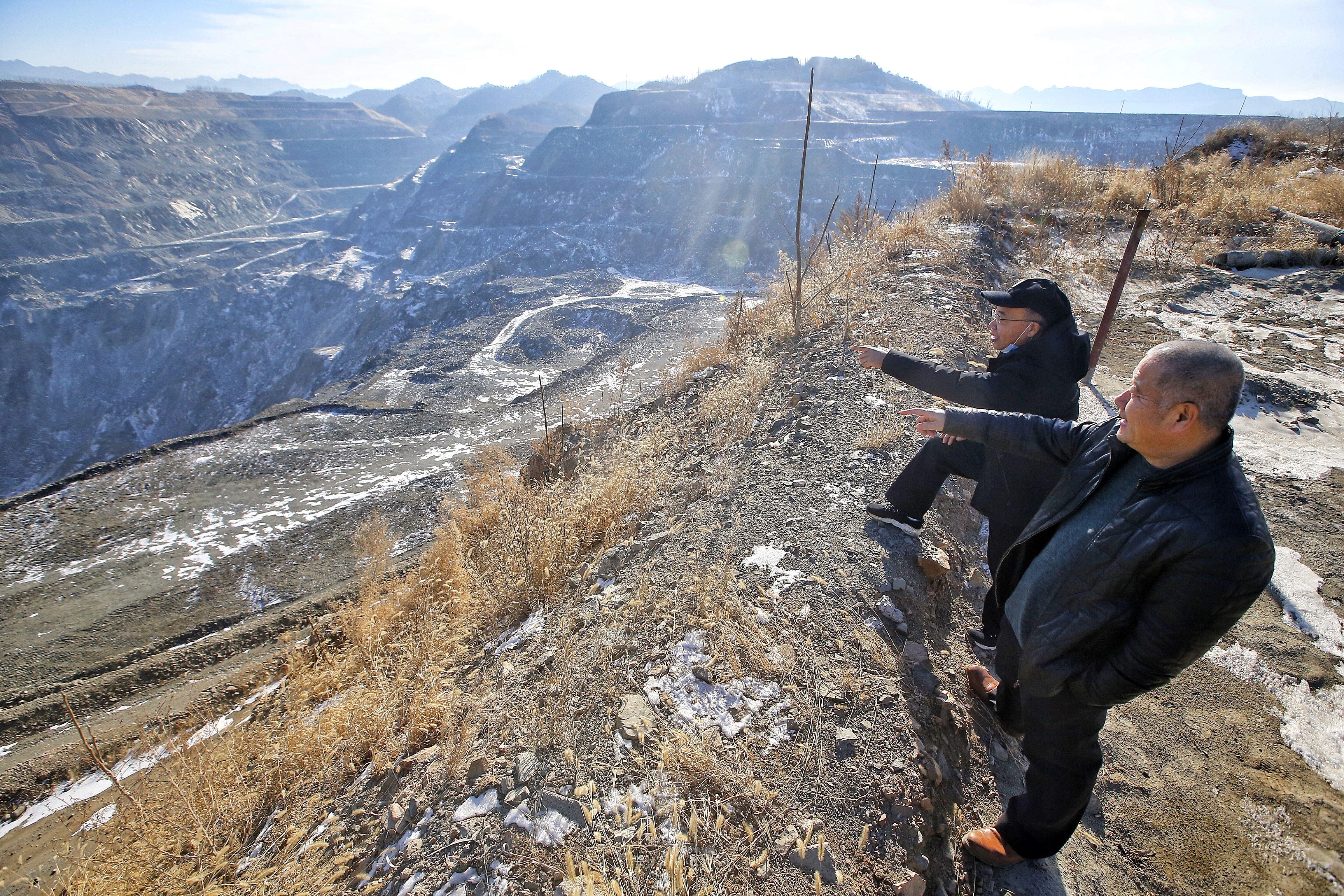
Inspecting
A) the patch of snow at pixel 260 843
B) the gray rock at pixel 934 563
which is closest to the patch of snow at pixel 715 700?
the gray rock at pixel 934 563

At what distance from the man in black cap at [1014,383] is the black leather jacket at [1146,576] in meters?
0.64

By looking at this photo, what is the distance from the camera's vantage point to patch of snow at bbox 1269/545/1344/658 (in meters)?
2.53

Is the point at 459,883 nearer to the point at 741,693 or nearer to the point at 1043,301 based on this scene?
the point at 741,693

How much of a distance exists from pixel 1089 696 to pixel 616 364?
14949 millimetres

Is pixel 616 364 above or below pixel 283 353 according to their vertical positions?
above

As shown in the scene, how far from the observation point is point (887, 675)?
2.14 metres

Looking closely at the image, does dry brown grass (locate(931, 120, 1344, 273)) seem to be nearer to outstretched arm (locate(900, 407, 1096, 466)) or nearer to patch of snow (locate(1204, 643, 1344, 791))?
patch of snow (locate(1204, 643, 1344, 791))

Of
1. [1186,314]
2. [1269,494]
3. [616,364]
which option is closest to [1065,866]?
[1269,494]

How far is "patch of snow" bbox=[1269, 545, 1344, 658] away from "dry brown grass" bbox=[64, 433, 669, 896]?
3601mm

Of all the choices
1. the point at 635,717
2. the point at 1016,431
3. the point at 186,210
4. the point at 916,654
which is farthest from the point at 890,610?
the point at 186,210

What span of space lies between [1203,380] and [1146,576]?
0.47 metres

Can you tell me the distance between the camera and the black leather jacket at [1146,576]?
1149mm

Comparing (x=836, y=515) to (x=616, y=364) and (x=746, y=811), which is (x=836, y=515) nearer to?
(x=746, y=811)

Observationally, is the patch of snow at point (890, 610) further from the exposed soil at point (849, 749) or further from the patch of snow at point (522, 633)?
the patch of snow at point (522, 633)
